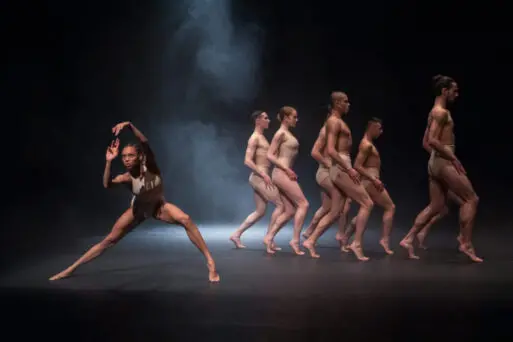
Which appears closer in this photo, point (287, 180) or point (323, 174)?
point (287, 180)

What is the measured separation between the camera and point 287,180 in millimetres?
7891

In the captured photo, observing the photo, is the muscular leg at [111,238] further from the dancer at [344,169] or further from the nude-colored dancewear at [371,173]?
the nude-colored dancewear at [371,173]

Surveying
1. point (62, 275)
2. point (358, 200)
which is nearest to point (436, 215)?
point (358, 200)

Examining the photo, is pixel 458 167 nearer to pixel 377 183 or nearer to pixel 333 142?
pixel 377 183

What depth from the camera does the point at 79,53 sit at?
11789mm

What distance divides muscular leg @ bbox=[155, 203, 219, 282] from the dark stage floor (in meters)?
0.17

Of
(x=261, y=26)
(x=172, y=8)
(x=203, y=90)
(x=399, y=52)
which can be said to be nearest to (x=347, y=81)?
(x=399, y=52)

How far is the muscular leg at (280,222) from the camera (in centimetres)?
796

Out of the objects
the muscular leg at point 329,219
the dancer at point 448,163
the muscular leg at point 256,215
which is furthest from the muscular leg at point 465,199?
the muscular leg at point 256,215

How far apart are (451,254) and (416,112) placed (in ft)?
15.6

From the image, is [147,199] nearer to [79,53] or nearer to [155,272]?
[155,272]

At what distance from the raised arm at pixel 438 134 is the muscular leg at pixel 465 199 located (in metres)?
0.15

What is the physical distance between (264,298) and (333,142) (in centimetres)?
272

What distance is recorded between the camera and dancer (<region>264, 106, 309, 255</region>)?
7824 millimetres
